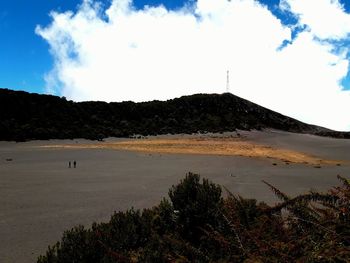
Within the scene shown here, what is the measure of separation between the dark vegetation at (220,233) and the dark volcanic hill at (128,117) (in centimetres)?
2368

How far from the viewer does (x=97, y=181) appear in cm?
1397

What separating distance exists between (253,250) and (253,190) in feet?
35.8

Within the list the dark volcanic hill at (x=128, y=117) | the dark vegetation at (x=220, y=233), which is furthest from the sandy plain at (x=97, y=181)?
the dark volcanic hill at (x=128, y=117)

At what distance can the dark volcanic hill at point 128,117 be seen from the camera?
104ft

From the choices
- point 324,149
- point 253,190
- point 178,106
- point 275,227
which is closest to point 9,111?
point 178,106

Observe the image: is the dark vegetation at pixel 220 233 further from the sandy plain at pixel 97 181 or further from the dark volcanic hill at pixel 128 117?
the dark volcanic hill at pixel 128 117

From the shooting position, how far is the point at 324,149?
29.2 meters

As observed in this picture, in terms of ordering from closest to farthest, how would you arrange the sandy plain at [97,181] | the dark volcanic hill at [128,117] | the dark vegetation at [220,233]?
the dark vegetation at [220,233] < the sandy plain at [97,181] < the dark volcanic hill at [128,117]

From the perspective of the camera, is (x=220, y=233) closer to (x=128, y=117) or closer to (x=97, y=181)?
(x=97, y=181)

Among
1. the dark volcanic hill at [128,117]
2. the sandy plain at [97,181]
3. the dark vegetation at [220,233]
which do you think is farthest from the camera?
the dark volcanic hill at [128,117]

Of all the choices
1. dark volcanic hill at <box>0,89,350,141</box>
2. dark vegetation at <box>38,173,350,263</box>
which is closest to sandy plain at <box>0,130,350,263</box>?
dark vegetation at <box>38,173,350,263</box>

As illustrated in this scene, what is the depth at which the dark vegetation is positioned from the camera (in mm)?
1978

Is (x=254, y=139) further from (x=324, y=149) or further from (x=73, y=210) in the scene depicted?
(x=73, y=210)

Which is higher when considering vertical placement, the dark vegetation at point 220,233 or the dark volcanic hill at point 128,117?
the dark volcanic hill at point 128,117
